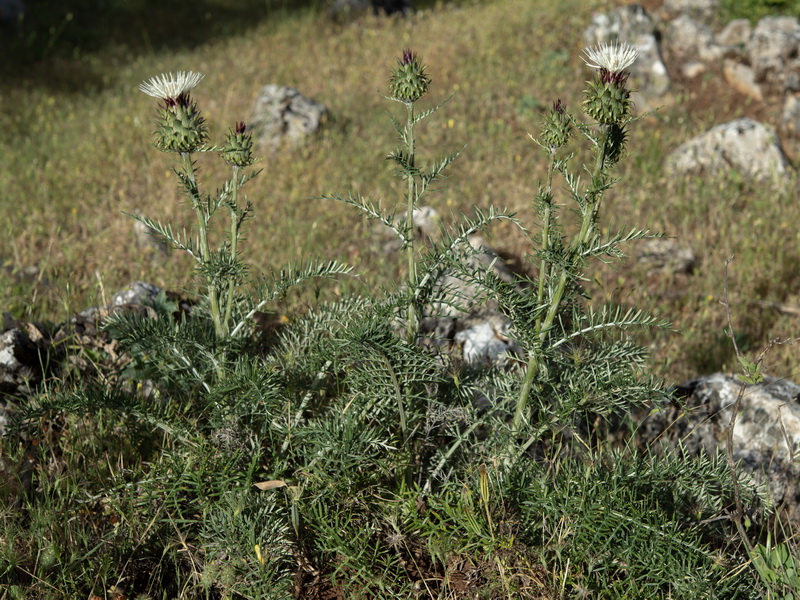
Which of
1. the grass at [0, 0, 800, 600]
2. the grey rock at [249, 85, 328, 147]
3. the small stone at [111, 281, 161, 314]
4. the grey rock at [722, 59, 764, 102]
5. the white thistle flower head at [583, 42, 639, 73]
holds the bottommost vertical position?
the grass at [0, 0, 800, 600]

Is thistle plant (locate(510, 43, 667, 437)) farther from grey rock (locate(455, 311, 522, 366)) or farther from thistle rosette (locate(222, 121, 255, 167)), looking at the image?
thistle rosette (locate(222, 121, 255, 167))

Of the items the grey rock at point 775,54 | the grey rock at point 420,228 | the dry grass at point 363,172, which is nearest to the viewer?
the dry grass at point 363,172

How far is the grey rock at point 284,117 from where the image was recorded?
22.6ft

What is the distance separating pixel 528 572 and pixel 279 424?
3.52 ft

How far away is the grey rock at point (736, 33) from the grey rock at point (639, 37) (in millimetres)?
905

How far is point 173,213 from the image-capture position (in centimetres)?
565

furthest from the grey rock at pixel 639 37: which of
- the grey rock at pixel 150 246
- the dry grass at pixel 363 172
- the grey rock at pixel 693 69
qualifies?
the grey rock at pixel 150 246

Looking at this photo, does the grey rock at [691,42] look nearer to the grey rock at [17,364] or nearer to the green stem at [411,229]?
the green stem at [411,229]

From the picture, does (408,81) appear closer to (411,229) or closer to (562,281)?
(411,229)

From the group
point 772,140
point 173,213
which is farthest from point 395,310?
point 772,140

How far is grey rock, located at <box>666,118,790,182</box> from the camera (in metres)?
6.38

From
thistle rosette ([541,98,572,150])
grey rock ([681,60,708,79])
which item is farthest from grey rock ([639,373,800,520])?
grey rock ([681,60,708,79])

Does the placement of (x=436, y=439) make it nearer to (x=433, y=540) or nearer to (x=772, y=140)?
(x=433, y=540)

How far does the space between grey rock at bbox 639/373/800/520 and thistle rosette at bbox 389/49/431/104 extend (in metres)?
1.84
